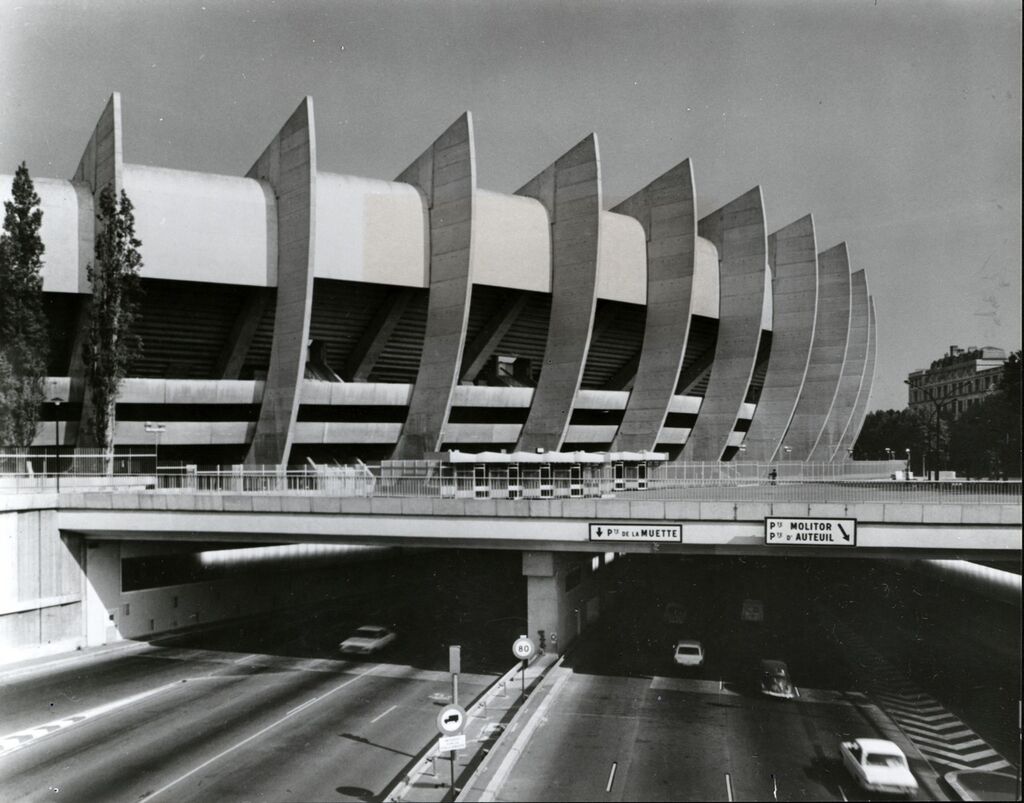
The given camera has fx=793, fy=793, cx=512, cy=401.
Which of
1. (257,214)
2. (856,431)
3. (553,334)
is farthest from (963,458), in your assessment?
(257,214)

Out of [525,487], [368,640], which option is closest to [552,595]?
[525,487]

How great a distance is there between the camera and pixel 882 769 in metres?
14.4

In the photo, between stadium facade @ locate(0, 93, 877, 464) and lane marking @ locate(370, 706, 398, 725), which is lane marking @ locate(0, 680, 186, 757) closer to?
lane marking @ locate(370, 706, 398, 725)

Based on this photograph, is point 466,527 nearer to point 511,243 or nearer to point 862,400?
point 511,243

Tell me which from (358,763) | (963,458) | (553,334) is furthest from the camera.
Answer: (963,458)

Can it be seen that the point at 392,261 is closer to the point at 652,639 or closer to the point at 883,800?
the point at 652,639

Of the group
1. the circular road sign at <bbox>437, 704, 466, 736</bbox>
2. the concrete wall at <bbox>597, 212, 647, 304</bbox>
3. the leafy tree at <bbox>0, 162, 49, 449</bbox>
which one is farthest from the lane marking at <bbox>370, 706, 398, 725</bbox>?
the concrete wall at <bbox>597, 212, 647, 304</bbox>

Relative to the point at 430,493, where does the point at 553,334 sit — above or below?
above

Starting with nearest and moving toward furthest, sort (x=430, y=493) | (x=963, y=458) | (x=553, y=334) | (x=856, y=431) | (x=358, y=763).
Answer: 1. (x=358, y=763)
2. (x=430, y=493)
3. (x=553, y=334)
4. (x=963, y=458)
5. (x=856, y=431)

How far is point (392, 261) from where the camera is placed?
128 ft

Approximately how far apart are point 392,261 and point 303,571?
15335 mm

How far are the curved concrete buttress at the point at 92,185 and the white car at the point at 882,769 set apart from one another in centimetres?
3159

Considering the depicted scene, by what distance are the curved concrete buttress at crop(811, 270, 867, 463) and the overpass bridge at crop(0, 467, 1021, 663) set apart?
1762 inches

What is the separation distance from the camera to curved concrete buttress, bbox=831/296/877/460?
248 feet
